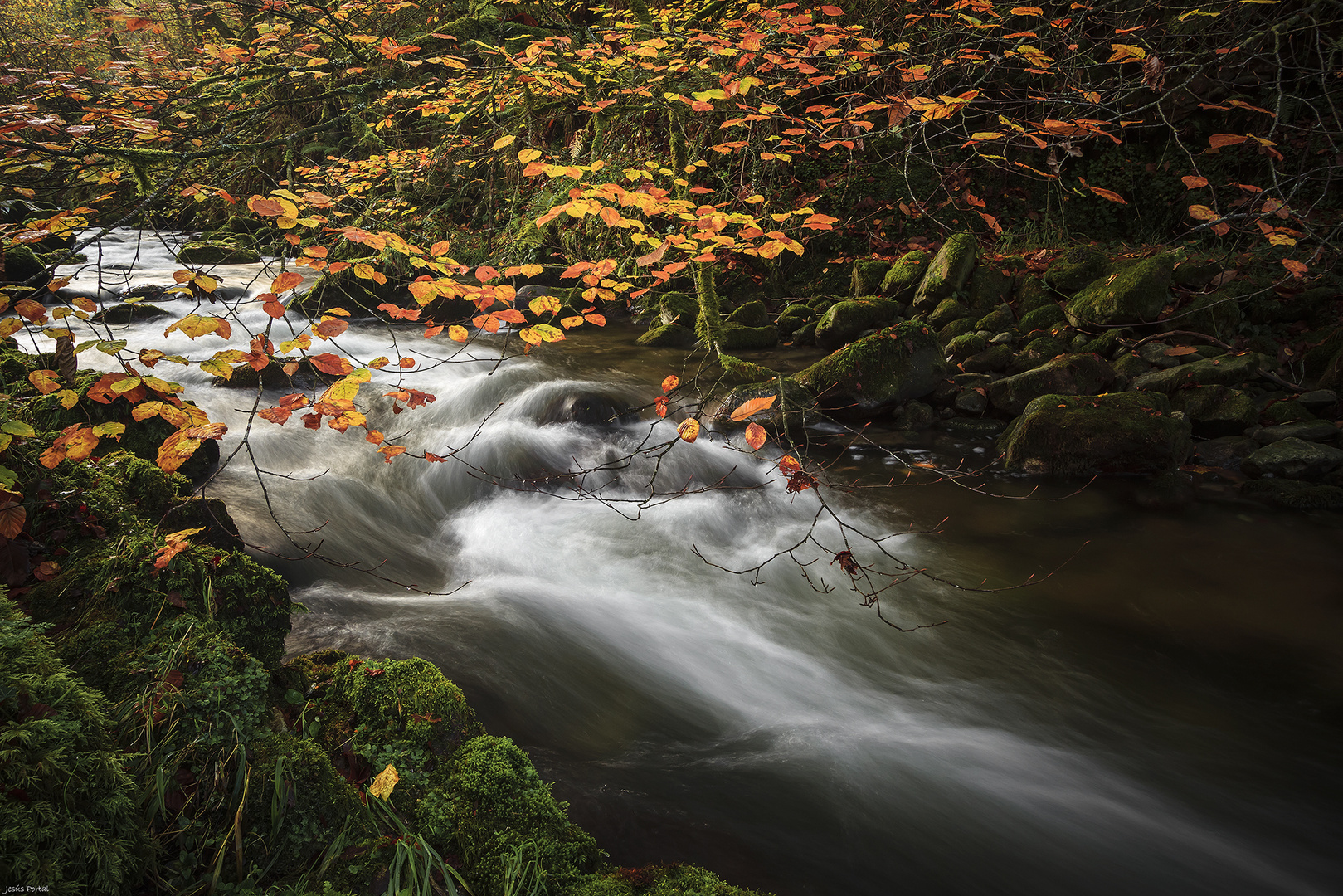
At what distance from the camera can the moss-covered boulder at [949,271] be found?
8.19 meters

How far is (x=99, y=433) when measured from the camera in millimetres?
2828

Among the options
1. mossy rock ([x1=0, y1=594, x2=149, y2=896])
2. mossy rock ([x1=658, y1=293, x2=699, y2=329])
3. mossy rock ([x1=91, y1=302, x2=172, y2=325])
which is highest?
mossy rock ([x1=0, y1=594, x2=149, y2=896])

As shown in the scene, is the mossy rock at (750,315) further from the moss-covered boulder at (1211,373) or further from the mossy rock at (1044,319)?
the moss-covered boulder at (1211,373)

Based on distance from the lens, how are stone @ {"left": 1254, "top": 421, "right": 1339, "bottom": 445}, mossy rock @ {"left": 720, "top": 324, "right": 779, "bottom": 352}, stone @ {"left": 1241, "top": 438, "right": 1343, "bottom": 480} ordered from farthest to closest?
mossy rock @ {"left": 720, "top": 324, "right": 779, "bottom": 352} → stone @ {"left": 1254, "top": 421, "right": 1339, "bottom": 445} → stone @ {"left": 1241, "top": 438, "right": 1343, "bottom": 480}

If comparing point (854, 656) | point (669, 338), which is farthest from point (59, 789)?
point (669, 338)

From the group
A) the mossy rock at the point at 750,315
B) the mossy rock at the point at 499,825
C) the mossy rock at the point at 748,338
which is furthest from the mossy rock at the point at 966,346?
the mossy rock at the point at 499,825

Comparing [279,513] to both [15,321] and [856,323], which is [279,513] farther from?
[856,323]

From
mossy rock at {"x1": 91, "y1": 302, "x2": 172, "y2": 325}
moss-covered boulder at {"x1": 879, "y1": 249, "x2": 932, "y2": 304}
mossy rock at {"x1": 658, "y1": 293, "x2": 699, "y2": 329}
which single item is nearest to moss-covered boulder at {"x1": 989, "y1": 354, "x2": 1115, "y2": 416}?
moss-covered boulder at {"x1": 879, "y1": 249, "x2": 932, "y2": 304}

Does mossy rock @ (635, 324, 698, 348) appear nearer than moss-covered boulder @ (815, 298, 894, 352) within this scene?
No

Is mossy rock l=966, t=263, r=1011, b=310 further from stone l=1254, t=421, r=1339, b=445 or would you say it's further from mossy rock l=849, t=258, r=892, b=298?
stone l=1254, t=421, r=1339, b=445

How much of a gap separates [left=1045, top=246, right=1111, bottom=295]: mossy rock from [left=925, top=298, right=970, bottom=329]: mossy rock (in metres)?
1.02

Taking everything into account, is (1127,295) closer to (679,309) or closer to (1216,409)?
(1216,409)

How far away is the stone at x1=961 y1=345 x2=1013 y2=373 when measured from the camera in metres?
7.40

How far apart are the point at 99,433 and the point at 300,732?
Answer: 5.57 feet
